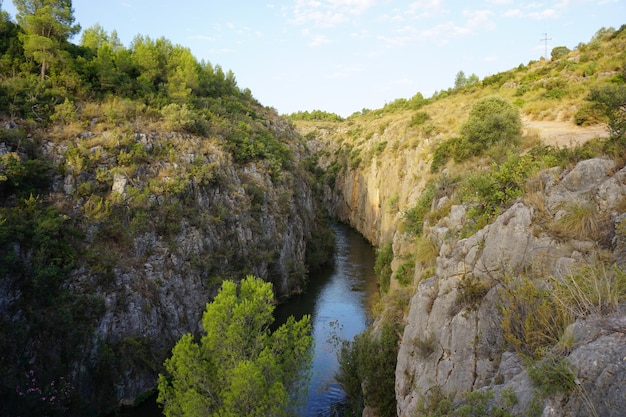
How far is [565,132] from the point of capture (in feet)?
76.4

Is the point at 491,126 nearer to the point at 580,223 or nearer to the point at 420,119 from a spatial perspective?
the point at 580,223

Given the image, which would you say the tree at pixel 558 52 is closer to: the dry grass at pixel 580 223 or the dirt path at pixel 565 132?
the dirt path at pixel 565 132

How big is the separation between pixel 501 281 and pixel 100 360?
1771 cm

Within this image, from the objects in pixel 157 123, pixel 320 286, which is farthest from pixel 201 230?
pixel 320 286

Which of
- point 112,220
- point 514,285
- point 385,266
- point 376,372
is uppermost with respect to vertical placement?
point 112,220

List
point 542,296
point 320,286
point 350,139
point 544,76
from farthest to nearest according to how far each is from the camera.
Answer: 1. point 350,139
2. point 544,76
3. point 320,286
4. point 542,296

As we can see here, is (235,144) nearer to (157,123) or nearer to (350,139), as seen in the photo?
(157,123)

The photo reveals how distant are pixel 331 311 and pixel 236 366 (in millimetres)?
18703

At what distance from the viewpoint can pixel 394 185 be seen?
1763 inches

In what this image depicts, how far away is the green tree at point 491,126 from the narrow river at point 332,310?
48.4 ft

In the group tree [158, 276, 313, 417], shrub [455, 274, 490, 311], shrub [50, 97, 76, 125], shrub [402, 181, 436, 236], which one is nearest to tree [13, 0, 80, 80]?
shrub [50, 97, 76, 125]

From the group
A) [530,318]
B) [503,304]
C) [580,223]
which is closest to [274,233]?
[503,304]

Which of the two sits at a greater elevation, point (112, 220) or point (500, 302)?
point (112, 220)

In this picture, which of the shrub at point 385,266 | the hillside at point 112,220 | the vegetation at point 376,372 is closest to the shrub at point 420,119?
the hillside at point 112,220
